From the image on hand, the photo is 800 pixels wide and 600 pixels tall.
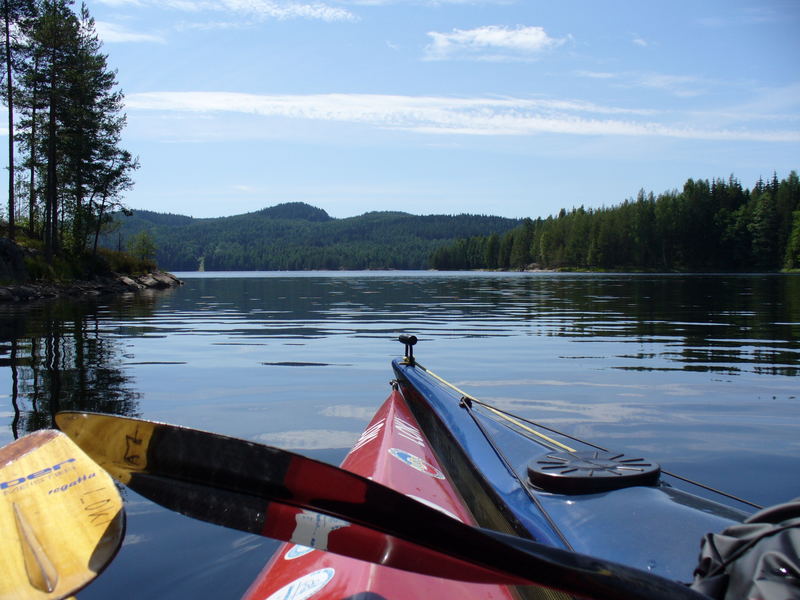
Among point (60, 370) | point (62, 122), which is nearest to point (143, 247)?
point (62, 122)

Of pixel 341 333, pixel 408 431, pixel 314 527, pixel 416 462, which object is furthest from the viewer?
pixel 341 333

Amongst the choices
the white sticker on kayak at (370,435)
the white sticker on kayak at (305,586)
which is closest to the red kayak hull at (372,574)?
the white sticker on kayak at (305,586)

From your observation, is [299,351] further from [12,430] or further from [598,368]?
[12,430]

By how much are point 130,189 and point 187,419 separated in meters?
42.7

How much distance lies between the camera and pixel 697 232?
11406 centimetres

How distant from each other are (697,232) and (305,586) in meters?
125

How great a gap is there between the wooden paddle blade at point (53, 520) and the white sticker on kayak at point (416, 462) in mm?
2287

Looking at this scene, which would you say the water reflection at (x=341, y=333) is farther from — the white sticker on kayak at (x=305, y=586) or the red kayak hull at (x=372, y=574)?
the white sticker on kayak at (x=305, y=586)

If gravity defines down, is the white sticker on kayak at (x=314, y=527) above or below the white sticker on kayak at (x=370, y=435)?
above

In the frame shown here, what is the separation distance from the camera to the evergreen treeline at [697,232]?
10506cm

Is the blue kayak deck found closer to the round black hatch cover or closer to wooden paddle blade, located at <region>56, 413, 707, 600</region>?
the round black hatch cover

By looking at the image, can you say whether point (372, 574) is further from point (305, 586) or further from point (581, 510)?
point (581, 510)

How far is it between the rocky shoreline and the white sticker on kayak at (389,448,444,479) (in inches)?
1048

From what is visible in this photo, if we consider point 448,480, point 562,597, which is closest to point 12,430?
point 448,480
